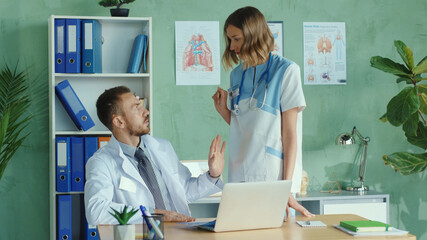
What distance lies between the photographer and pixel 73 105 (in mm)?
3842

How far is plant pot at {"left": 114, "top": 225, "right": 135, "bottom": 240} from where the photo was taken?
1.75 m

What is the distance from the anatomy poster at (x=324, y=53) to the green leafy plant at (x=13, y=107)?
2051 mm

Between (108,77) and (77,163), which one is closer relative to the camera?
(77,163)

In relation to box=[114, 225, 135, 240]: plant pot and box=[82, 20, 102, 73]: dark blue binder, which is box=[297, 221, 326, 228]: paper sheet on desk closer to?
box=[114, 225, 135, 240]: plant pot

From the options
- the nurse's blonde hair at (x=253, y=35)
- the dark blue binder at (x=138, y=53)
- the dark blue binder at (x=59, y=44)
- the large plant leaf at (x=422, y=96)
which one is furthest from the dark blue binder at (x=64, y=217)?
the large plant leaf at (x=422, y=96)

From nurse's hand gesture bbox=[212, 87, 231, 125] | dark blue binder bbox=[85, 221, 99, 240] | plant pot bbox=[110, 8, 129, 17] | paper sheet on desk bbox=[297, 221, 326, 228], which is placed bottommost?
dark blue binder bbox=[85, 221, 99, 240]

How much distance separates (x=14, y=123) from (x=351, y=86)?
2.50 m

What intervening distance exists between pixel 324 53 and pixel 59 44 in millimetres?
1943

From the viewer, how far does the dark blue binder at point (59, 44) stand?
3799 mm

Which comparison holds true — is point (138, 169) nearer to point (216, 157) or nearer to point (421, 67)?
point (216, 157)

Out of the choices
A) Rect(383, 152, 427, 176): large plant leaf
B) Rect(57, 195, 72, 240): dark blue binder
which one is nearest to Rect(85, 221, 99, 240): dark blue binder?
Rect(57, 195, 72, 240): dark blue binder

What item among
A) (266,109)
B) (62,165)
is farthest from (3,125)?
(266,109)

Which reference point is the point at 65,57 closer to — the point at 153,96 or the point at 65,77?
the point at 65,77

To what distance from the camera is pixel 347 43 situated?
14.4 ft
